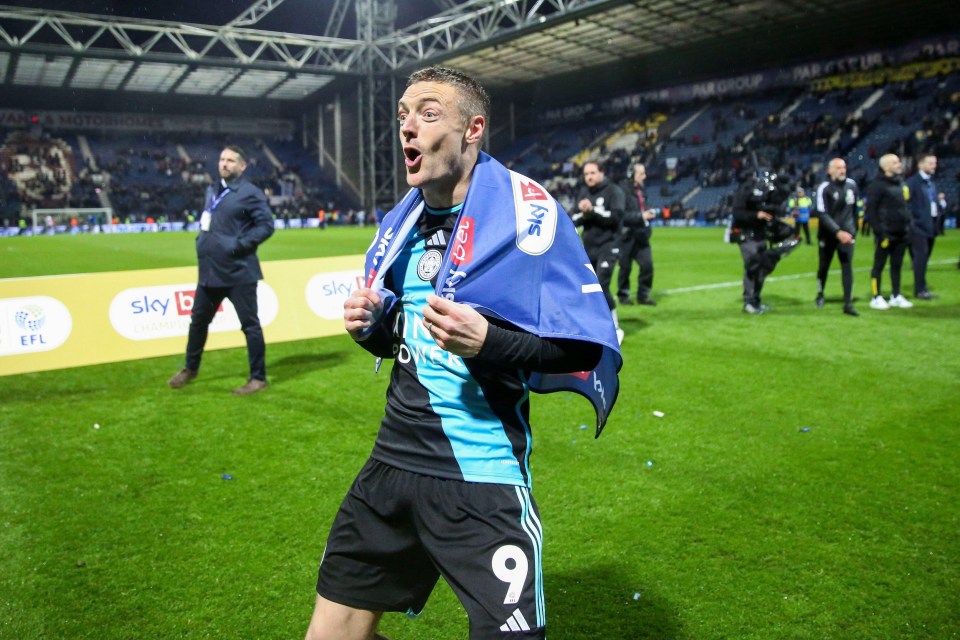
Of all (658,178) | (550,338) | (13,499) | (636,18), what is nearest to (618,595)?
(550,338)

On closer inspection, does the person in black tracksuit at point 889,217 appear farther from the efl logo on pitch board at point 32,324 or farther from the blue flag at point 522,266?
the efl logo on pitch board at point 32,324

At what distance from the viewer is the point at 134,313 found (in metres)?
8.80

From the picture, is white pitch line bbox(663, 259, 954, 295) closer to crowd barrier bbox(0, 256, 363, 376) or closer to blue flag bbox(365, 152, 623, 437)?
crowd barrier bbox(0, 256, 363, 376)

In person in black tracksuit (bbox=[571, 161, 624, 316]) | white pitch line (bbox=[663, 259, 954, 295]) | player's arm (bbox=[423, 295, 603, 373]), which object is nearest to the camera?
player's arm (bbox=[423, 295, 603, 373])

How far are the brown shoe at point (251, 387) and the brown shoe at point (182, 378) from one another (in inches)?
27.1

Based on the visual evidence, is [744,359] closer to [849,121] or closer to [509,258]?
[509,258]

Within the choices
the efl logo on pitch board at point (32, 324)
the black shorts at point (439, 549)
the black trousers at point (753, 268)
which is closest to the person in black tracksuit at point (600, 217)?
the black trousers at point (753, 268)

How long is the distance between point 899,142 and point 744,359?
29.5 m

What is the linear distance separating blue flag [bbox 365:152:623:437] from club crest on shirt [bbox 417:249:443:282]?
6.3 inches

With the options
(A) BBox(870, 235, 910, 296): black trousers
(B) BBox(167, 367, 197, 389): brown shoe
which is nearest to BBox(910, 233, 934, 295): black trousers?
(A) BBox(870, 235, 910, 296): black trousers

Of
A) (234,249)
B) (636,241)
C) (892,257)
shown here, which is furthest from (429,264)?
(892,257)

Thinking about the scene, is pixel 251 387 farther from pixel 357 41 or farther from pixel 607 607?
pixel 357 41

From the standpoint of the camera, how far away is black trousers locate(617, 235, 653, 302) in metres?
12.0

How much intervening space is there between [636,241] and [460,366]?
10.3 meters
